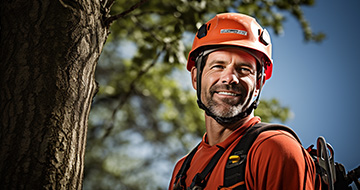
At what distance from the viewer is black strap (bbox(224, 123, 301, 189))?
7.06 ft

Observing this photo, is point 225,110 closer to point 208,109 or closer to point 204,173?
point 208,109

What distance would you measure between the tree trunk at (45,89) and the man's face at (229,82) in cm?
94

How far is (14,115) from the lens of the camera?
7.20 feet

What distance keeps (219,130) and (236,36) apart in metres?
0.80

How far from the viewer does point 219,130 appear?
287 centimetres

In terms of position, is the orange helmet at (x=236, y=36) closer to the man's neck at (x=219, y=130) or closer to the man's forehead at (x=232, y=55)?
the man's forehead at (x=232, y=55)

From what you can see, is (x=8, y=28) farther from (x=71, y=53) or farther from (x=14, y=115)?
(x=14, y=115)

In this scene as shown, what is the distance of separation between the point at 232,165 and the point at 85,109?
1.09 meters

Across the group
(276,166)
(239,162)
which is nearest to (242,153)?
(239,162)

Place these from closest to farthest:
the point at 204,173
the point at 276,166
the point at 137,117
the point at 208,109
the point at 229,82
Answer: the point at 276,166 < the point at 204,173 < the point at 229,82 < the point at 208,109 < the point at 137,117

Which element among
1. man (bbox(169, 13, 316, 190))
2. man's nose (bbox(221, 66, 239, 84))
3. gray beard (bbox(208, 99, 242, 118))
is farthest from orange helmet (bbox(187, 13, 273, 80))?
gray beard (bbox(208, 99, 242, 118))

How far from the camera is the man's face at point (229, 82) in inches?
108

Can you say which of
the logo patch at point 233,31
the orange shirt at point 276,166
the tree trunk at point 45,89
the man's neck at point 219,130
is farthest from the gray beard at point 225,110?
the tree trunk at point 45,89

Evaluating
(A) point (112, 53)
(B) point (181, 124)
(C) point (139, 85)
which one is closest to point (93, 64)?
(C) point (139, 85)
